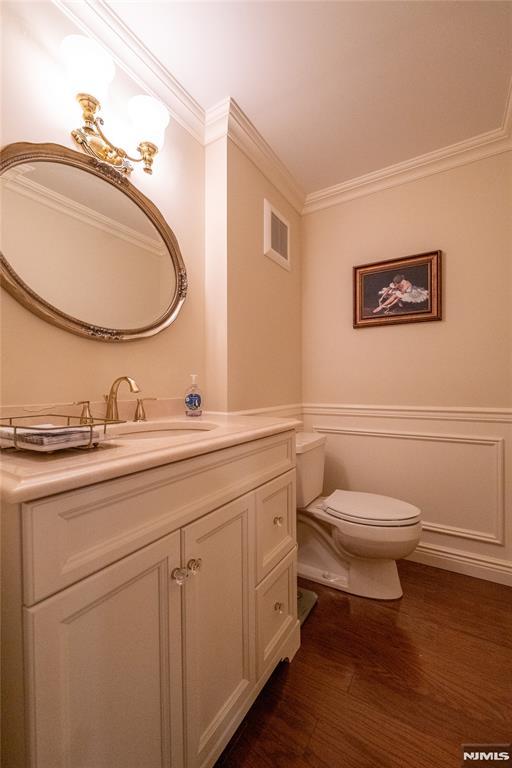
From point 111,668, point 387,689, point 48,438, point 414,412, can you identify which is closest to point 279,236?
point 414,412

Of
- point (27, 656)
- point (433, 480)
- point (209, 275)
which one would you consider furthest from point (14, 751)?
point (433, 480)

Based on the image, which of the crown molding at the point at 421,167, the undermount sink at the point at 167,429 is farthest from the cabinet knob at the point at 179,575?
the crown molding at the point at 421,167

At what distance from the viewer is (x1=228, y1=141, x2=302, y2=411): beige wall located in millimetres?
1634

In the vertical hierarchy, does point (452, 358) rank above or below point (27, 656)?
above

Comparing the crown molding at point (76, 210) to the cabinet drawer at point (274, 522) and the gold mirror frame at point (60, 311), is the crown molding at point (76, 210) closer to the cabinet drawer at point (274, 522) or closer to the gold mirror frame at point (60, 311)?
the gold mirror frame at point (60, 311)

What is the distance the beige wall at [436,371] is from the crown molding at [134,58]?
1.12m

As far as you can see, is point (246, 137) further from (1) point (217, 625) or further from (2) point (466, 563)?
(2) point (466, 563)

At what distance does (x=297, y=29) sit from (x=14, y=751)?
7.10ft

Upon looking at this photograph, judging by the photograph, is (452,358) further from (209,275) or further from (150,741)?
(150,741)

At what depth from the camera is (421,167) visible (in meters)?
1.95

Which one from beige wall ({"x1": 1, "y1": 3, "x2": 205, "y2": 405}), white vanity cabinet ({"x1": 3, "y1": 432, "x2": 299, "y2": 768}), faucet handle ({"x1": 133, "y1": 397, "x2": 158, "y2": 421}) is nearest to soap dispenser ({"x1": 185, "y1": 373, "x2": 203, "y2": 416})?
beige wall ({"x1": 1, "y1": 3, "x2": 205, "y2": 405})

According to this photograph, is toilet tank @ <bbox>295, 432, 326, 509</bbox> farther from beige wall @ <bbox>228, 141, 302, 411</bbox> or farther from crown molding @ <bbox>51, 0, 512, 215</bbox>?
crown molding @ <bbox>51, 0, 512, 215</bbox>

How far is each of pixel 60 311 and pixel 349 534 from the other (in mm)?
1550

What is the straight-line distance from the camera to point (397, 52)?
1321 millimetres
